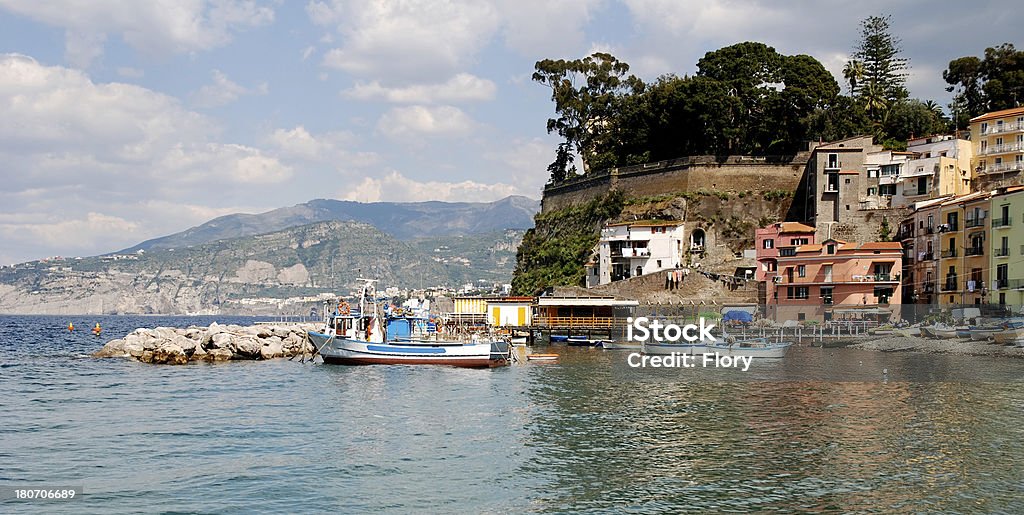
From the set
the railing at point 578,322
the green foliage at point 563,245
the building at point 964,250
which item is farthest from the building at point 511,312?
the building at point 964,250

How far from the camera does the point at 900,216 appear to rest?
7162 centimetres

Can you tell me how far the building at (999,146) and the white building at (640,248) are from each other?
22906 mm

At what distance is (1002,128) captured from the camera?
72.3 metres

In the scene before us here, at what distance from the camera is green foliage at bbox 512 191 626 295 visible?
3300 inches

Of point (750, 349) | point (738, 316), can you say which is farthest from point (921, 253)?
point (750, 349)

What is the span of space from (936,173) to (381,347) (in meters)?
47.8

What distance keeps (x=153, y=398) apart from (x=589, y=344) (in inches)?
1396

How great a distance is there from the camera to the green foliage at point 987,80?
80.2 meters

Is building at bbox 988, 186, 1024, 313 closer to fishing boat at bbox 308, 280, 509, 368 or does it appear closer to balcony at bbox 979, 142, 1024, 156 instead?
balcony at bbox 979, 142, 1024, 156

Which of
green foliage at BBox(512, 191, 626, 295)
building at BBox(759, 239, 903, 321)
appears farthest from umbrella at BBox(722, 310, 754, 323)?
green foliage at BBox(512, 191, 626, 295)

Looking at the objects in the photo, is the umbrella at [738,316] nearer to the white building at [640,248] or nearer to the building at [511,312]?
the white building at [640,248]

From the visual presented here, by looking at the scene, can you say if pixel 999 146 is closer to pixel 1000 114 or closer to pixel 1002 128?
pixel 1002 128

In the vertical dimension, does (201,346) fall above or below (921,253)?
below

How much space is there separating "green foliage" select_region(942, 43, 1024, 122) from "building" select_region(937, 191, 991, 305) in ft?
76.3
